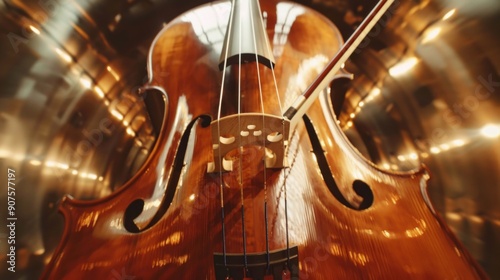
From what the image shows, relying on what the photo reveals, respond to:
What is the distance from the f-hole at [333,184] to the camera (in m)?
0.61

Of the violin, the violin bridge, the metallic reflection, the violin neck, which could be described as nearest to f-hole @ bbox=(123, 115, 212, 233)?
Answer: the violin

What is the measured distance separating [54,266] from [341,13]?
4.11 ft

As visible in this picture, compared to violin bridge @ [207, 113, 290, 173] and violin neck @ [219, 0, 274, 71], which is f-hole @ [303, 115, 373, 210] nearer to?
violin bridge @ [207, 113, 290, 173]

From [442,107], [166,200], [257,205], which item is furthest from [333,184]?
[442,107]

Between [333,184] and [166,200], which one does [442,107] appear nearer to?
[333,184]

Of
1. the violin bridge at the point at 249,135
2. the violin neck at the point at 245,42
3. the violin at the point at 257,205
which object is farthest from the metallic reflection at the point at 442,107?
the violin bridge at the point at 249,135

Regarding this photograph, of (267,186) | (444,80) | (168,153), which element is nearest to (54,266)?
(168,153)

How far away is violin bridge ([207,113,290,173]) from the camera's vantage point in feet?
1.77

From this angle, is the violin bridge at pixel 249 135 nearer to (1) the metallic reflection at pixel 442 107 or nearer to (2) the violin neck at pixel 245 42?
(2) the violin neck at pixel 245 42

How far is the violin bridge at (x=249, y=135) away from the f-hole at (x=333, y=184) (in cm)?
12

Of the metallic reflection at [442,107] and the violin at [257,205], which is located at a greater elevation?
the metallic reflection at [442,107]

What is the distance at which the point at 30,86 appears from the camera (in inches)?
39.2

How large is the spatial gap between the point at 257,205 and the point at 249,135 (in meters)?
0.13

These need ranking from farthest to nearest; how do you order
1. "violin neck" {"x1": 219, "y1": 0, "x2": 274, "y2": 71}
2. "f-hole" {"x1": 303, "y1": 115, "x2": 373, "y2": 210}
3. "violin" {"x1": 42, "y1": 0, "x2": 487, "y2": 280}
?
1. "violin neck" {"x1": 219, "y1": 0, "x2": 274, "y2": 71}
2. "f-hole" {"x1": 303, "y1": 115, "x2": 373, "y2": 210}
3. "violin" {"x1": 42, "y1": 0, "x2": 487, "y2": 280}
